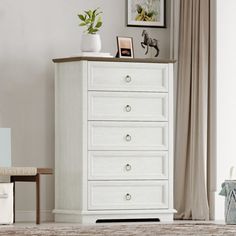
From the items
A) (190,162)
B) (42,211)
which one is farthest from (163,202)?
(42,211)

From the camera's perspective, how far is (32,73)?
6.20 meters

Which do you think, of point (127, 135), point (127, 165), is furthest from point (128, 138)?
point (127, 165)

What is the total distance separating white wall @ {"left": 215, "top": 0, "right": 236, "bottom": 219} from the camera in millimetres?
6141

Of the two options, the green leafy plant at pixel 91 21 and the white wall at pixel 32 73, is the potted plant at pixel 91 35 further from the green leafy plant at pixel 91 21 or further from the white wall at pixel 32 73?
the white wall at pixel 32 73

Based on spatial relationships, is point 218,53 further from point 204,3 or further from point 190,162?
point 190,162

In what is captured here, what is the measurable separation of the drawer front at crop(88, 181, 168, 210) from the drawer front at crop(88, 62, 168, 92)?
25.8 inches

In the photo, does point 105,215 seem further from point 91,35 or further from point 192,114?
point 91,35

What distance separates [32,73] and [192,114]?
1219 millimetres

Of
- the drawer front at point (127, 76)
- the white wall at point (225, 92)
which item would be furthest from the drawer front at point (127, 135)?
the white wall at point (225, 92)

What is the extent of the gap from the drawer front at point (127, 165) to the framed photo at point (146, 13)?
3.73 feet

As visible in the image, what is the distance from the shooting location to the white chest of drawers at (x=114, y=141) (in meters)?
5.76

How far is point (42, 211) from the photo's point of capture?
616 centimetres

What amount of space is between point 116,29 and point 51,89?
69 centimetres

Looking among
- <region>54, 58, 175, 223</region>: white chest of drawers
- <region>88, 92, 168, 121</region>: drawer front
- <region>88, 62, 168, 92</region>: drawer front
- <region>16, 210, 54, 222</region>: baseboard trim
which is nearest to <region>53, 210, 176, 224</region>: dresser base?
<region>54, 58, 175, 223</region>: white chest of drawers
